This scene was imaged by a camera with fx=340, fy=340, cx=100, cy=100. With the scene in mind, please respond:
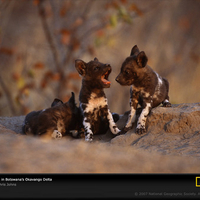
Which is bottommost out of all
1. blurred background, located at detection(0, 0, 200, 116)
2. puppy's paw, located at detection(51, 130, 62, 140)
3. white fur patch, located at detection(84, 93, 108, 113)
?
puppy's paw, located at detection(51, 130, 62, 140)

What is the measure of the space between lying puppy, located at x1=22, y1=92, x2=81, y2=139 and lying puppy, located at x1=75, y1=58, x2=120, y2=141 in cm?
30

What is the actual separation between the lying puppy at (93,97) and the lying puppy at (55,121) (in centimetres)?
30

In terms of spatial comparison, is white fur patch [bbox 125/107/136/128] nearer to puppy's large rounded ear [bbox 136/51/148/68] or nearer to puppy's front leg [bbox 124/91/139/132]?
puppy's front leg [bbox 124/91/139/132]

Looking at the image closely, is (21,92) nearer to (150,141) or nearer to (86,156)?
(150,141)

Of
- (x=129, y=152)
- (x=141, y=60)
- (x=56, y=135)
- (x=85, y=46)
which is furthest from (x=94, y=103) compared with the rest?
(x=85, y=46)

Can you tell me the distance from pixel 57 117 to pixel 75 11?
30.2 ft

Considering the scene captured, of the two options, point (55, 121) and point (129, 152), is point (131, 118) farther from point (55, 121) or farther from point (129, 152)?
point (129, 152)

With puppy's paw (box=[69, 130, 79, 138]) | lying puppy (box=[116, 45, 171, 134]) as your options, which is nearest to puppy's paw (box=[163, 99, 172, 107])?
lying puppy (box=[116, 45, 171, 134])

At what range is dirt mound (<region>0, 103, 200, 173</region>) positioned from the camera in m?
3.12

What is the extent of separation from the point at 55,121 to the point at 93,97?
0.73 meters

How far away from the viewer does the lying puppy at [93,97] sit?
5473mm

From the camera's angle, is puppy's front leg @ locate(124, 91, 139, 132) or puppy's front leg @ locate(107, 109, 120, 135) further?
puppy's front leg @ locate(107, 109, 120, 135)

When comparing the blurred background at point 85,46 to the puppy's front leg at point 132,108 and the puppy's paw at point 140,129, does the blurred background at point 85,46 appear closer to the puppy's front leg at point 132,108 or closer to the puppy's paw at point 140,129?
the puppy's front leg at point 132,108

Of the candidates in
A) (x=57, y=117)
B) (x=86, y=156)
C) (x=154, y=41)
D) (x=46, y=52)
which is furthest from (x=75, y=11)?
(x=86, y=156)
